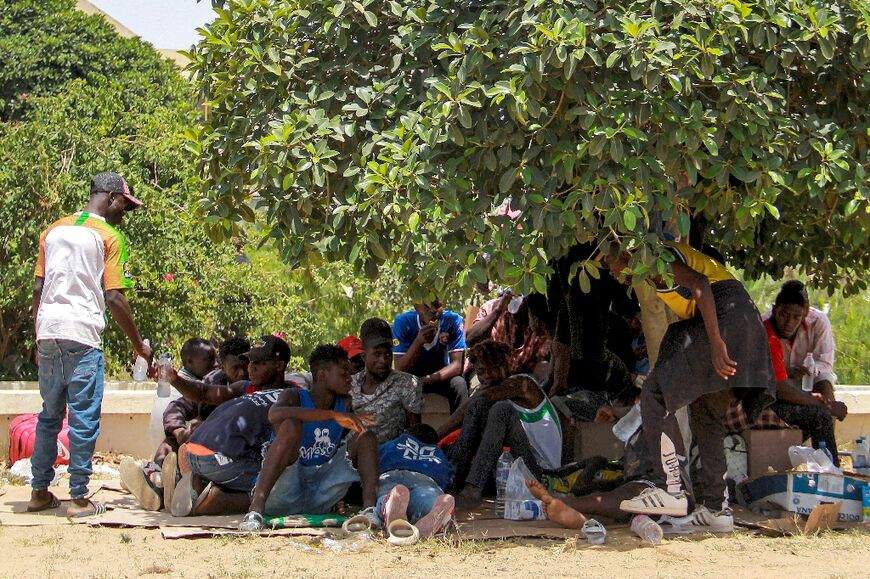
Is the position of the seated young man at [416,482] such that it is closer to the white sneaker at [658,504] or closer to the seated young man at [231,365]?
the white sneaker at [658,504]

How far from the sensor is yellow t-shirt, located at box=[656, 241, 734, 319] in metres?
6.10

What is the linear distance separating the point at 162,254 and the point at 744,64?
20.0 feet

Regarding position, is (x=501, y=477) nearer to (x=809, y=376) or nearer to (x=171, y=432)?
(x=171, y=432)

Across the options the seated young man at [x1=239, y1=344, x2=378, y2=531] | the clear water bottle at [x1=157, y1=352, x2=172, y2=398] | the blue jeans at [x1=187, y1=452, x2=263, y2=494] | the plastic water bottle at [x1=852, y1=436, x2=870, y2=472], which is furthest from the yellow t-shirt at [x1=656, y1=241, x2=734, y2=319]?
the clear water bottle at [x1=157, y1=352, x2=172, y2=398]

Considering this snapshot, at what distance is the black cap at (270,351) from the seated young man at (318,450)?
0.57 meters

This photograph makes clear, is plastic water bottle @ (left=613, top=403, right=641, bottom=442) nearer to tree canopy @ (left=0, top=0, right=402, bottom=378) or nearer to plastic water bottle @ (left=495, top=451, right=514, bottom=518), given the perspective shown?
plastic water bottle @ (left=495, top=451, right=514, bottom=518)

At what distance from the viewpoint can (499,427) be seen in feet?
23.4

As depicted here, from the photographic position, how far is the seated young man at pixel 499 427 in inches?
281

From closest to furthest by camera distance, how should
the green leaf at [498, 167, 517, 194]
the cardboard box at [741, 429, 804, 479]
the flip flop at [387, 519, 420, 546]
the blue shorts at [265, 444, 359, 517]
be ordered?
the green leaf at [498, 167, 517, 194], the flip flop at [387, 519, 420, 546], the blue shorts at [265, 444, 359, 517], the cardboard box at [741, 429, 804, 479]

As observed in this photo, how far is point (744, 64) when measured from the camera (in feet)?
19.0

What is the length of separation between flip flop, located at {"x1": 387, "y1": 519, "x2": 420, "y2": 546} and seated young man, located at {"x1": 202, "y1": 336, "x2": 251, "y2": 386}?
2146 millimetres

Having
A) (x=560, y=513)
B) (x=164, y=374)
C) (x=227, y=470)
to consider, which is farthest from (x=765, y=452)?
(x=164, y=374)

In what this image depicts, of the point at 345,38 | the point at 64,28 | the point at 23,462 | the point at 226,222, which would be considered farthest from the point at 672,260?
the point at 64,28

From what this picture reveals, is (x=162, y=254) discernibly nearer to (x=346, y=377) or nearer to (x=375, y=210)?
(x=346, y=377)
